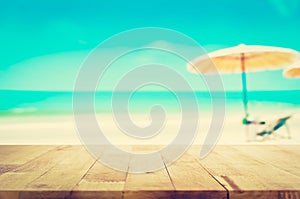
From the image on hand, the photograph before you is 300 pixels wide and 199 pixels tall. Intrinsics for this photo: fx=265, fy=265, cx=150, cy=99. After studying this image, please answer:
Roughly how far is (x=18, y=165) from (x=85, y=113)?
12593 mm

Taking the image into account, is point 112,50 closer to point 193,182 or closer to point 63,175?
point 63,175

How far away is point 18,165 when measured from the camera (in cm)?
145

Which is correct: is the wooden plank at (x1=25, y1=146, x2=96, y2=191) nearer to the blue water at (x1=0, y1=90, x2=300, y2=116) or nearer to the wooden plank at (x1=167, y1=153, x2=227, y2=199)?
the wooden plank at (x1=167, y1=153, x2=227, y2=199)

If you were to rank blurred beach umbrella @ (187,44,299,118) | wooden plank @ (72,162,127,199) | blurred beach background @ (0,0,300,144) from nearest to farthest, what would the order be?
wooden plank @ (72,162,127,199) → blurred beach umbrella @ (187,44,299,118) → blurred beach background @ (0,0,300,144)

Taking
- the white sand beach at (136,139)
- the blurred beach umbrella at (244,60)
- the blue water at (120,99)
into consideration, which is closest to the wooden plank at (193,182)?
the white sand beach at (136,139)

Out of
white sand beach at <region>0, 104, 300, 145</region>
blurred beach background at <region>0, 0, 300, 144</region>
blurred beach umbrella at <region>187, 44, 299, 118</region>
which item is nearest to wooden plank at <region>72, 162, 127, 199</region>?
white sand beach at <region>0, 104, 300, 145</region>

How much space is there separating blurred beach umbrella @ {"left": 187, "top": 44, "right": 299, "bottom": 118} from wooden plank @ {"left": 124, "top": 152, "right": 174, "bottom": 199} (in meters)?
3.79

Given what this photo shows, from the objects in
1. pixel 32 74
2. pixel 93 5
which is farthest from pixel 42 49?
pixel 93 5

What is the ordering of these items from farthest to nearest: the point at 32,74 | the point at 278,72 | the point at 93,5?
the point at 278,72 → the point at 32,74 → the point at 93,5

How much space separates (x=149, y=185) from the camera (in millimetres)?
1023

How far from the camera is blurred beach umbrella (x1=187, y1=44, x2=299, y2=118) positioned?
451 cm

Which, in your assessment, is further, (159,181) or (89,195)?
(159,181)

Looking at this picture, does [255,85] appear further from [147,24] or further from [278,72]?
[147,24]

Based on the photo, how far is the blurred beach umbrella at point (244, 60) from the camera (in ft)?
14.8
